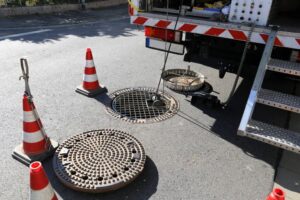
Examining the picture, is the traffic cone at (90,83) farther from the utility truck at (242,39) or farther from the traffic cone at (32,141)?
the traffic cone at (32,141)

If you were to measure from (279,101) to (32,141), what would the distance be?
9.23 ft

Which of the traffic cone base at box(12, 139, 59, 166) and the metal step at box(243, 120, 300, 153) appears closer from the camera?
Answer: the metal step at box(243, 120, 300, 153)

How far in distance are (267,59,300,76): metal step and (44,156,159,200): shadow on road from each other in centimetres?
192

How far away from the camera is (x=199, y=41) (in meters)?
4.56

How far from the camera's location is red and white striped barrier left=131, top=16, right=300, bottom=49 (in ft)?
11.4

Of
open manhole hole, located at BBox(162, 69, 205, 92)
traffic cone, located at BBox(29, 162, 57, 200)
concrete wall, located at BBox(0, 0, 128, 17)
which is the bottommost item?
open manhole hole, located at BBox(162, 69, 205, 92)

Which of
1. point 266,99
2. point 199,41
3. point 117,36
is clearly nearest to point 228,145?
point 266,99

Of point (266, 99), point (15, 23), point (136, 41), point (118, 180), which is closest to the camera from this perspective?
point (118, 180)

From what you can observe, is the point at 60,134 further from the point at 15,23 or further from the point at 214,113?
the point at 15,23

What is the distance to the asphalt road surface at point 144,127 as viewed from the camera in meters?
2.79

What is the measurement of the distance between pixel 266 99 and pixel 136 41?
555 centimetres

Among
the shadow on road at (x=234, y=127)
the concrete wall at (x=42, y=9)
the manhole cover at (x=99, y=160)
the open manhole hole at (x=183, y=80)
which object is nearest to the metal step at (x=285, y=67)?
the shadow on road at (x=234, y=127)

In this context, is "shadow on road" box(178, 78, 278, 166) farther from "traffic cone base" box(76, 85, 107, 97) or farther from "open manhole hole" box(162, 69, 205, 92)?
"traffic cone base" box(76, 85, 107, 97)

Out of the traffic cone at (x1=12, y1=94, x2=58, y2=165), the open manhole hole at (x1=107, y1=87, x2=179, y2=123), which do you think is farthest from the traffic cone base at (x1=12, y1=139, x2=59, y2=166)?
the open manhole hole at (x1=107, y1=87, x2=179, y2=123)
